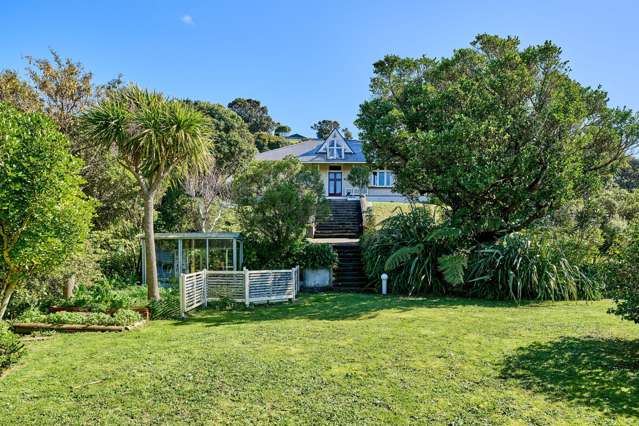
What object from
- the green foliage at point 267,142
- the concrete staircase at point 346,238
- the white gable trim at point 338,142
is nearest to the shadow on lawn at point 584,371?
the concrete staircase at point 346,238

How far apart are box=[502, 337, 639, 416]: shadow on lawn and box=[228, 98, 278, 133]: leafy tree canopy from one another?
194ft

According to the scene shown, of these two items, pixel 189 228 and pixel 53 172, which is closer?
pixel 53 172

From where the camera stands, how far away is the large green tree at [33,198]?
535 cm

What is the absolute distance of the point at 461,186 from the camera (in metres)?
11.9

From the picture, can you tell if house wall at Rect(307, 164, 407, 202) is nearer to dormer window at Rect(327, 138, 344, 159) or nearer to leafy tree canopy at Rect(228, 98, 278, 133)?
dormer window at Rect(327, 138, 344, 159)

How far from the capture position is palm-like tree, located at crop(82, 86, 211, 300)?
30.2 ft

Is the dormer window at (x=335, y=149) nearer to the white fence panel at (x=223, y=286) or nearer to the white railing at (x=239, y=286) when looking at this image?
the white railing at (x=239, y=286)

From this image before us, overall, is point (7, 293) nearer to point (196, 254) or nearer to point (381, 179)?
point (196, 254)

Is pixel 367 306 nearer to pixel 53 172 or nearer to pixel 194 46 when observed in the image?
pixel 53 172

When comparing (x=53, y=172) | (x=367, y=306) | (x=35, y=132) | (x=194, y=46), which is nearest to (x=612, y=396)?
(x=367, y=306)

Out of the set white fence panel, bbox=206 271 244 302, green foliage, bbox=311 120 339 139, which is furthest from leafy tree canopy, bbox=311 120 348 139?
white fence panel, bbox=206 271 244 302

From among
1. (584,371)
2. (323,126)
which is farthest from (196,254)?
(323,126)

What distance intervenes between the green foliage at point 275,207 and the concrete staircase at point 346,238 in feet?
6.84

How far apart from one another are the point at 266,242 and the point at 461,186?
6482mm
